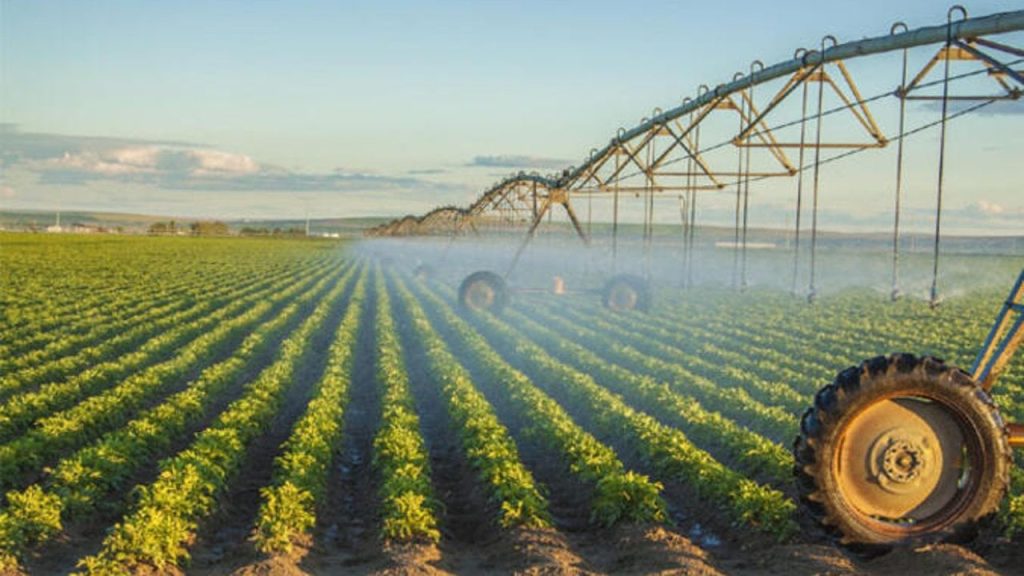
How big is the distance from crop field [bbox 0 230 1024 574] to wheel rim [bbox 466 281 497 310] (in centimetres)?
177

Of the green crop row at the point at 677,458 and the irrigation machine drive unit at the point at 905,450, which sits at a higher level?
the irrigation machine drive unit at the point at 905,450

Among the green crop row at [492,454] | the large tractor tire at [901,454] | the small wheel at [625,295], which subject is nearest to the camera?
the large tractor tire at [901,454]

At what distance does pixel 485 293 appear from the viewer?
3086 centimetres

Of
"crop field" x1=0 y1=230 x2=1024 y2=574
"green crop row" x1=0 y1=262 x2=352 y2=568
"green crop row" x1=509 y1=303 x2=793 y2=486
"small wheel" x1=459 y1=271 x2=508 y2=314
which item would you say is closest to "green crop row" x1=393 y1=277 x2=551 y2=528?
"crop field" x1=0 y1=230 x2=1024 y2=574

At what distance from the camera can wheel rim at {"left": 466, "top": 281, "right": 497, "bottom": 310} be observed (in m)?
30.8

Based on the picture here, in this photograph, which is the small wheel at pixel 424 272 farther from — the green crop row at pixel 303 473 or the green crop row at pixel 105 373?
the green crop row at pixel 303 473

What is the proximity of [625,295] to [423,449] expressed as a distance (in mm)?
20439

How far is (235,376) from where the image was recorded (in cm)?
1898

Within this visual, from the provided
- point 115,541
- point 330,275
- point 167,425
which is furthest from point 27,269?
point 115,541

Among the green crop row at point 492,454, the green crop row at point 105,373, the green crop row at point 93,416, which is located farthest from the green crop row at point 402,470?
the green crop row at point 105,373

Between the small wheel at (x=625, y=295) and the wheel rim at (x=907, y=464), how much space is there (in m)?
24.0

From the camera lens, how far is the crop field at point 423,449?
8.61m

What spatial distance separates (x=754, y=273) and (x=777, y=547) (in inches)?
2556

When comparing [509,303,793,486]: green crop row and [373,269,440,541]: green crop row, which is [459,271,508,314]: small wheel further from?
[373,269,440,541]: green crop row
